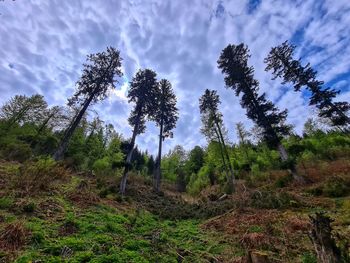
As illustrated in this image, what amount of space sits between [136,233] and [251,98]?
18.0 meters

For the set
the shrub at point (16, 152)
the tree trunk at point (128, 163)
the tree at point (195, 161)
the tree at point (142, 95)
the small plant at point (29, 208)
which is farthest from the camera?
the tree at point (195, 161)

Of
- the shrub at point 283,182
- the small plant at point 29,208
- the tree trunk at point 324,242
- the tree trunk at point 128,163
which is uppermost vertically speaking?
the tree trunk at point 128,163

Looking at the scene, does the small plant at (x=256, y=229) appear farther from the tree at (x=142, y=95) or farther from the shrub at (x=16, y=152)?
the shrub at (x=16, y=152)

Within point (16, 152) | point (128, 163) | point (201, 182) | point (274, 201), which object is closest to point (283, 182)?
point (274, 201)

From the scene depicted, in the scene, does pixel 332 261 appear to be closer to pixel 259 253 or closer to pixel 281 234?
pixel 259 253

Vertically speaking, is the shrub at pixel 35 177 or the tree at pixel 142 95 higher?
the tree at pixel 142 95

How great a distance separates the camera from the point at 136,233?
8.02 meters

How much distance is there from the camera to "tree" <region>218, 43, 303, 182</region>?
19.7m

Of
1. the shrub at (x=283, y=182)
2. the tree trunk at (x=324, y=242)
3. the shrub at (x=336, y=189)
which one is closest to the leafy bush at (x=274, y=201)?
the shrub at (x=336, y=189)

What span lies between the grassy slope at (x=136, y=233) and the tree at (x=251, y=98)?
9578mm

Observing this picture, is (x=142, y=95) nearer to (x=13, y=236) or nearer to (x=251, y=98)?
(x=251, y=98)

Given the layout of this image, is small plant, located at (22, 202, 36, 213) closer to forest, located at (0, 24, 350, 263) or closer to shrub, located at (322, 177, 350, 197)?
forest, located at (0, 24, 350, 263)

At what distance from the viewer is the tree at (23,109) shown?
26.3 m

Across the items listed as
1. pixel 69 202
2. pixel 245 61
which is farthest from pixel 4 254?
pixel 245 61
